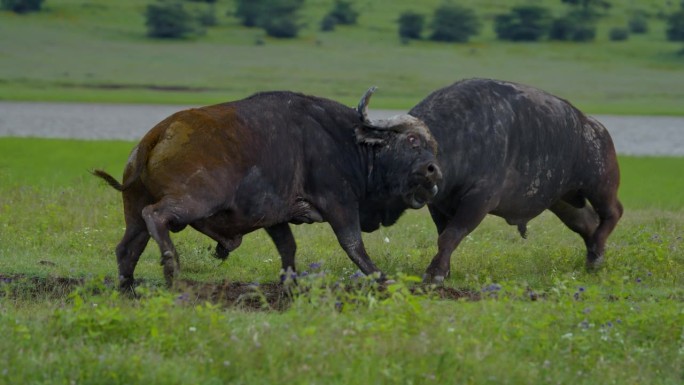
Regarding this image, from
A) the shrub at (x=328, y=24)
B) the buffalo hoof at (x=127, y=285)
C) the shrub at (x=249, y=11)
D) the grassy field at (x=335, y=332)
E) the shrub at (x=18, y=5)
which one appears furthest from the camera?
the shrub at (x=328, y=24)

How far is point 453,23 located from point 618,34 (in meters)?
9.65

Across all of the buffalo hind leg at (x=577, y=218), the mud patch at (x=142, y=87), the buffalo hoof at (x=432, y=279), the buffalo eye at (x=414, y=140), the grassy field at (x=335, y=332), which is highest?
the buffalo eye at (x=414, y=140)

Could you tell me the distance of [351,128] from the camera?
10.7m

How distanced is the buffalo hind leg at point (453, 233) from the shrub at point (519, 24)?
57.4 metres

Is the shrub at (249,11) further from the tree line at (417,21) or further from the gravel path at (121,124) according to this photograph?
the gravel path at (121,124)

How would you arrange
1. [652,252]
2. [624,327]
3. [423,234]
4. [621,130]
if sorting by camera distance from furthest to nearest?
1. [621,130]
2. [423,234]
3. [652,252]
4. [624,327]

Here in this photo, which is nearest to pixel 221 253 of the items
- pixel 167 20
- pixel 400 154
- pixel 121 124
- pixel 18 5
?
pixel 400 154

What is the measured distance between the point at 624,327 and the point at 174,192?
3421mm

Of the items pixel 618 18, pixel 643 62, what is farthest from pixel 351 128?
pixel 618 18

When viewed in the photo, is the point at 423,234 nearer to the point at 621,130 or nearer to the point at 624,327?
the point at 624,327

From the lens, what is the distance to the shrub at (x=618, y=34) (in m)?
69.3

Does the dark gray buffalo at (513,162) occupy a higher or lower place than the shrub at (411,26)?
higher

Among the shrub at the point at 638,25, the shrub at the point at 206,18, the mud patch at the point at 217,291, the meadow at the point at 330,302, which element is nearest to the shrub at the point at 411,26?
the shrub at the point at 206,18

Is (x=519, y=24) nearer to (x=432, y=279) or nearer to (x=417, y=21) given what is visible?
(x=417, y=21)
